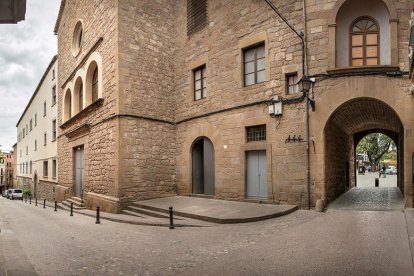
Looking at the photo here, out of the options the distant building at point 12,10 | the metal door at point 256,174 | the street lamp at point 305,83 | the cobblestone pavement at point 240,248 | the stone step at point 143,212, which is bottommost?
the stone step at point 143,212

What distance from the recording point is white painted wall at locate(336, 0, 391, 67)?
30.2ft

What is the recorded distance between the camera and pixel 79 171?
648 inches

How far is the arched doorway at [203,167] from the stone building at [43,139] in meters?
13.3

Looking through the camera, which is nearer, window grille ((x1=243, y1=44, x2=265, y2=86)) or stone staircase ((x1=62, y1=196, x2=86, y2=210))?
window grille ((x1=243, y1=44, x2=265, y2=86))

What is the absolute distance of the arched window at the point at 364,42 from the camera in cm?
934

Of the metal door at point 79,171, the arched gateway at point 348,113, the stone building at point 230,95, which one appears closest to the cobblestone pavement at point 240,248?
the arched gateway at point 348,113

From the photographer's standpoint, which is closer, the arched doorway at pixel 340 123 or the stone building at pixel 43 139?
the arched doorway at pixel 340 123

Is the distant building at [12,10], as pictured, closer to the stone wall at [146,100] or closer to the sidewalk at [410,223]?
the sidewalk at [410,223]

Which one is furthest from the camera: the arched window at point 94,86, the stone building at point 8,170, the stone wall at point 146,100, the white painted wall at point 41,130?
the stone building at point 8,170

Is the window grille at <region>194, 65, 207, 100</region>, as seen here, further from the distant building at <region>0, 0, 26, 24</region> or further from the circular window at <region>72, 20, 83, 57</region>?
the distant building at <region>0, 0, 26, 24</region>

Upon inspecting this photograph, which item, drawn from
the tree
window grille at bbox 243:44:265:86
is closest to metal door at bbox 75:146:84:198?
window grille at bbox 243:44:265:86

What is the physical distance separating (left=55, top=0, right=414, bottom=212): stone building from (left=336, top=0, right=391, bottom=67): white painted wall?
0.03 meters

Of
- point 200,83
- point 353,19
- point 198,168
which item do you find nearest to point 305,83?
point 353,19

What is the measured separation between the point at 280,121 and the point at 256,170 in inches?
80.6
